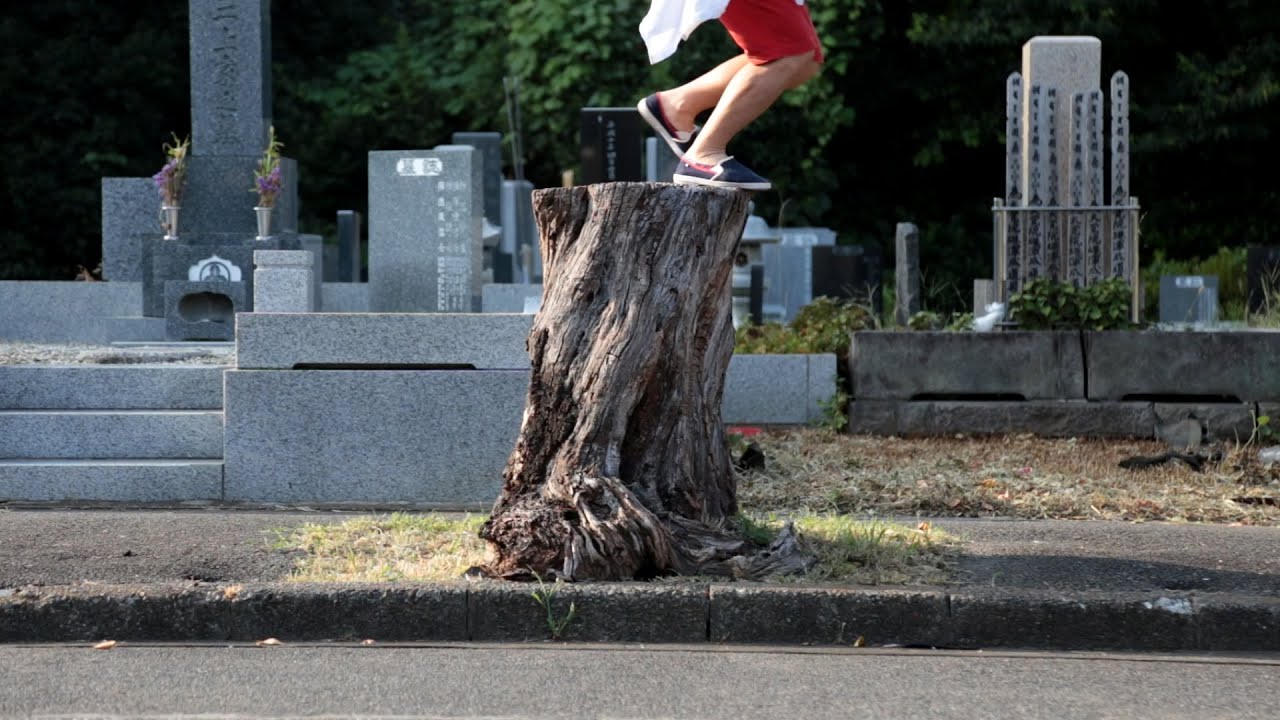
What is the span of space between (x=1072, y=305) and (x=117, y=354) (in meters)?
6.36

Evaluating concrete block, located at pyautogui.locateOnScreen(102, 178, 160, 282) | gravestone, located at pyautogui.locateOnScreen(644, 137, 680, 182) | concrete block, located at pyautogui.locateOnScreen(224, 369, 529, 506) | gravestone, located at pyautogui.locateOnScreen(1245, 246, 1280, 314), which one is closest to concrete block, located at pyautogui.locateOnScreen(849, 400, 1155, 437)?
concrete block, located at pyautogui.locateOnScreen(224, 369, 529, 506)

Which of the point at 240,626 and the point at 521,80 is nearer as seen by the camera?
the point at 240,626

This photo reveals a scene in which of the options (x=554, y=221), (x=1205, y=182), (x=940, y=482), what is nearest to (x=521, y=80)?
(x=1205, y=182)

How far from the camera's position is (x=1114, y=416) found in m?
10.8

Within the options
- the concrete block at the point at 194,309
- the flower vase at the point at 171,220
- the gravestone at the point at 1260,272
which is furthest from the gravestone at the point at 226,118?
the gravestone at the point at 1260,272

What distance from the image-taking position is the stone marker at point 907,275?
13.9 metres

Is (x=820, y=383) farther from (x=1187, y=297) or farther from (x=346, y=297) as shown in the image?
(x=1187, y=297)

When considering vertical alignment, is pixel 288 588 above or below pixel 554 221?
below

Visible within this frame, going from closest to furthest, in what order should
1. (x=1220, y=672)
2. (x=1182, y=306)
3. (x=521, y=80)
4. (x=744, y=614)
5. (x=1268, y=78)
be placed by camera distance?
(x=1220, y=672) < (x=744, y=614) < (x=1182, y=306) < (x=1268, y=78) < (x=521, y=80)

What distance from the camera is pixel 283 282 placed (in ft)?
33.9

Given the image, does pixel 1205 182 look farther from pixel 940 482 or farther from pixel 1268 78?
pixel 940 482

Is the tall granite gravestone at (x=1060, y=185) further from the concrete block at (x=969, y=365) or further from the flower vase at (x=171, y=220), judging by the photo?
the flower vase at (x=171, y=220)

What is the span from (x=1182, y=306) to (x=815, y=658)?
12.3 m

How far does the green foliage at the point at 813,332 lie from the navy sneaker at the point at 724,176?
543 centimetres
